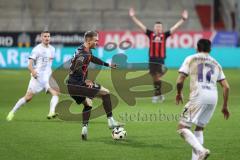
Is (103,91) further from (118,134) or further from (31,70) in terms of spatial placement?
(31,70)

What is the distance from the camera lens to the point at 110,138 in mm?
13258

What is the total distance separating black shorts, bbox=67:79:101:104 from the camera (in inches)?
515

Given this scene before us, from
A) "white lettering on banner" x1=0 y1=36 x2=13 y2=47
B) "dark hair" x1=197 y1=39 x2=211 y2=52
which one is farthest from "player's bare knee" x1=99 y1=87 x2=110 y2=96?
"white lettering on banner" x1=0 y1=36 x2=13 y2=47

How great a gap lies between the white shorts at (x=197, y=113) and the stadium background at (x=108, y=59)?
1074 millimetres

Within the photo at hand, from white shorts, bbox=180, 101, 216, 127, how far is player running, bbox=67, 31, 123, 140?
3157 millimetres

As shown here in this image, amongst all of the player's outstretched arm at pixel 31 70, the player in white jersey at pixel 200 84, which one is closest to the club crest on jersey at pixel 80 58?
the player in white jersey at pixel 200 84

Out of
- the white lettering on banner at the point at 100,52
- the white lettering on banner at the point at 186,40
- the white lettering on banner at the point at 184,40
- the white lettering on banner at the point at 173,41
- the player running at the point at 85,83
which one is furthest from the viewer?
the white lettering on banner at the point at 186,40

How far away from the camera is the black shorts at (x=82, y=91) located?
13070mm

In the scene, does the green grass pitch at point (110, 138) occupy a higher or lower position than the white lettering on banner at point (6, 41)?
higher

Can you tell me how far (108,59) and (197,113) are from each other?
25.3 meters

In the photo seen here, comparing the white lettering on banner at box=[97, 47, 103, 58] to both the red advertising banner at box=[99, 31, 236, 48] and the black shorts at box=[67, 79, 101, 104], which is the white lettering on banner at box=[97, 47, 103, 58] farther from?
the black shorts at box=[67, 79, 101, 104]

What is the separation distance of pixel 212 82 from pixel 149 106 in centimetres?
929

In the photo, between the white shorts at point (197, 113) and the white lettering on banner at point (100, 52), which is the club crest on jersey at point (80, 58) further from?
the white lettering on banner at point (100, 52)

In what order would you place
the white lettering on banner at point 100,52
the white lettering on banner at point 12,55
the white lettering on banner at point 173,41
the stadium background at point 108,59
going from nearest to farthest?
the stadium background at point 108,59
the white lettering on banner at point 100,52
the white lettering on banner at point 12,55
the white lettering on banner at point 173,41
